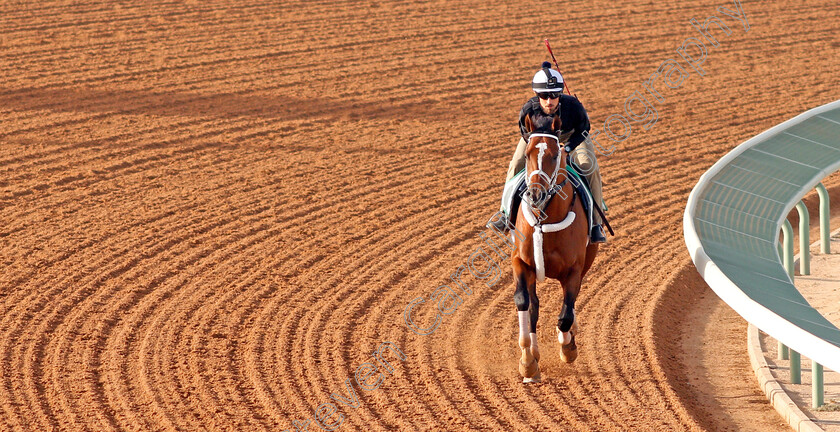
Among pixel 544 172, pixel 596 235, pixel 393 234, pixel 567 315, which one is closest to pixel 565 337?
pixel 567 315

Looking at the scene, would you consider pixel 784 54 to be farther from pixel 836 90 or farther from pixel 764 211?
pixel 764 211

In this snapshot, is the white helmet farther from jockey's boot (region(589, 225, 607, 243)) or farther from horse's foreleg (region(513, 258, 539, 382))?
horse's foreleg (region(513, 258, 539, 382))

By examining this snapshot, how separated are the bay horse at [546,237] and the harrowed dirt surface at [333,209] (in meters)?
0.47

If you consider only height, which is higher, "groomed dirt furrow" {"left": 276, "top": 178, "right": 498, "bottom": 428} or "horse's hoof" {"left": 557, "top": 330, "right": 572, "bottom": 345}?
"groomed dirt furrow" {"left": 276, "top": 178, "right": 498, "bottom": 428}

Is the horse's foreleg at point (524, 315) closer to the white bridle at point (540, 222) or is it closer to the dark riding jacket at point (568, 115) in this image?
the white bridle at point (540, 222)

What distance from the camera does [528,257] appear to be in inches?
316

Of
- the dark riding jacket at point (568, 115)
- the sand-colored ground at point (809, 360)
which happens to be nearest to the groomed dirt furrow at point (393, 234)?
the dark riding jacket at point (568, 115)

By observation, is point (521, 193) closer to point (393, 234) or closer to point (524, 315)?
point (524, 315)

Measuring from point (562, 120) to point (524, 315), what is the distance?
1680mm

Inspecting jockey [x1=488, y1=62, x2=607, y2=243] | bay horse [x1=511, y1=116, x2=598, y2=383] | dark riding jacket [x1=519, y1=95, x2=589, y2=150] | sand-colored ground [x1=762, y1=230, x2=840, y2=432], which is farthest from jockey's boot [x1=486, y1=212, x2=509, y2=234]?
sand-colored ground [x1=762, y1=230, x2=840, y2=432]

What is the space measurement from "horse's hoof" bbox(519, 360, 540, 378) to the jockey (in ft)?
4.01

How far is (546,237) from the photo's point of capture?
7895mm

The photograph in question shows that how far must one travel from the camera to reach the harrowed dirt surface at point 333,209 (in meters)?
8.12

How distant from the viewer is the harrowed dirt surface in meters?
8.12
